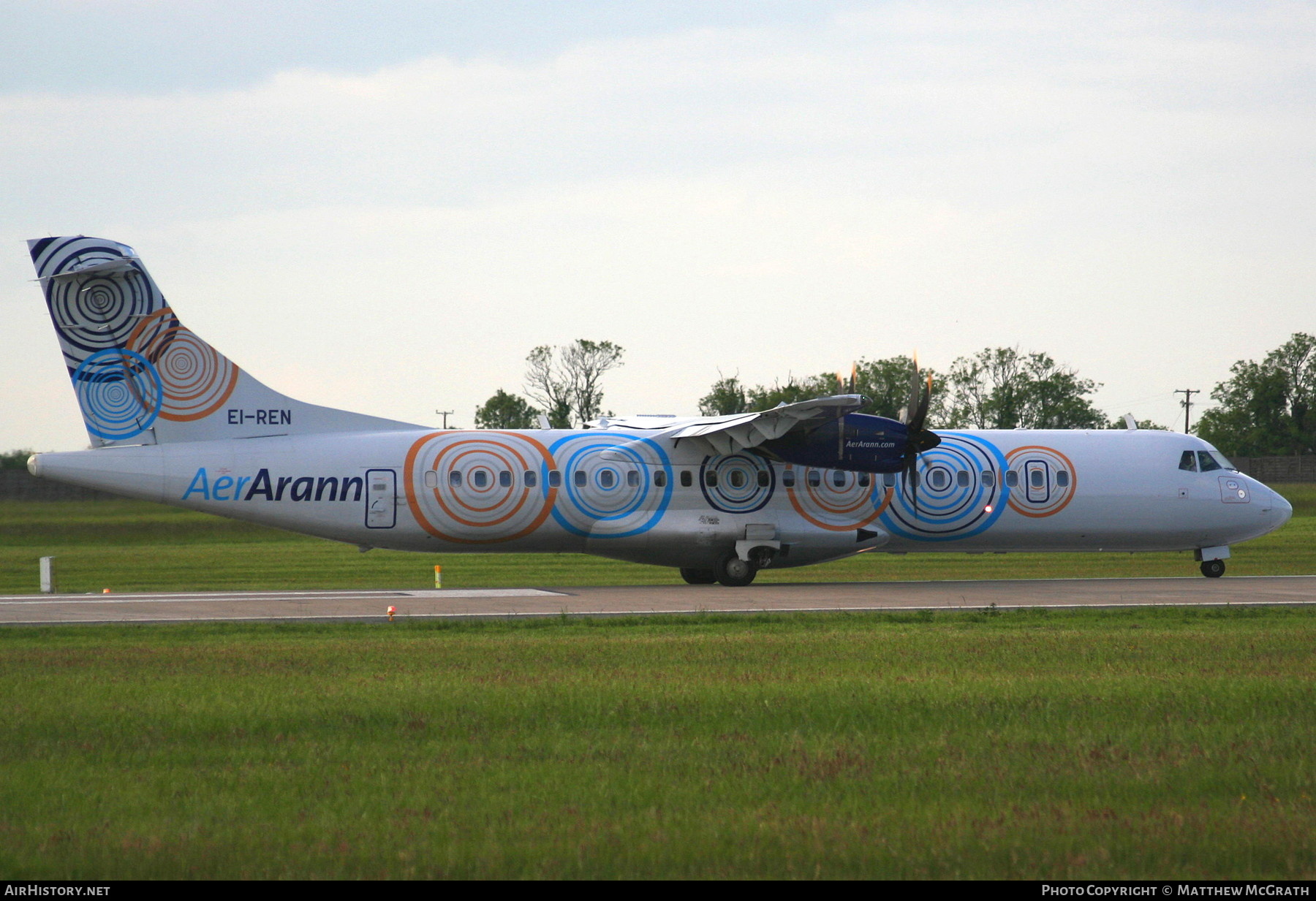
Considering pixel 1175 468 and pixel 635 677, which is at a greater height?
pixel 1175 468

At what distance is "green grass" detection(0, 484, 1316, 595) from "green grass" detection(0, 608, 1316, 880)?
52.8 feet

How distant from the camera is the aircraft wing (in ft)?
79.8

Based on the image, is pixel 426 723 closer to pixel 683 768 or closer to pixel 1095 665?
pixel 683 768

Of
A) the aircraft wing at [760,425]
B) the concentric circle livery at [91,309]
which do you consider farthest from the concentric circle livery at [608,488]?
the concentric circle livery at [91,309]

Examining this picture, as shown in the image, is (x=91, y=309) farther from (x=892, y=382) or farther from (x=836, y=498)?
(x=892, y=382)

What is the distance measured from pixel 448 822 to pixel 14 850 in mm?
2252

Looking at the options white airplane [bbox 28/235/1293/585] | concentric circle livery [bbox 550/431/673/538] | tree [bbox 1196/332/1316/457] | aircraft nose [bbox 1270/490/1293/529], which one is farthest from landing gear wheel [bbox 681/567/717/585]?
tree [bbox 1196/332/1316/457]

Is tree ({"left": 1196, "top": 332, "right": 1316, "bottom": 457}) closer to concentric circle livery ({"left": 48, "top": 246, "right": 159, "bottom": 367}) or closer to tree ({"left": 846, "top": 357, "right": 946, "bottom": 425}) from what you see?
tree ({"left": 846, "top": 357, "right": 946, "bottom": 425})

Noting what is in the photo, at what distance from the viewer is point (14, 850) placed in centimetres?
634

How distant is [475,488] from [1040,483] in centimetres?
1273

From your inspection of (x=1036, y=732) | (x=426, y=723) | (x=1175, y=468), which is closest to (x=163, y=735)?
(x=426, y=723)

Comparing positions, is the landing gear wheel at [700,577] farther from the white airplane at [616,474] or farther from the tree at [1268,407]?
the tree at [1268,407]

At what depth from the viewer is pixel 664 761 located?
331 inches

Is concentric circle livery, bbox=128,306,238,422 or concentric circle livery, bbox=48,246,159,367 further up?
concentric circle livery, bbox=48,246,159,367
